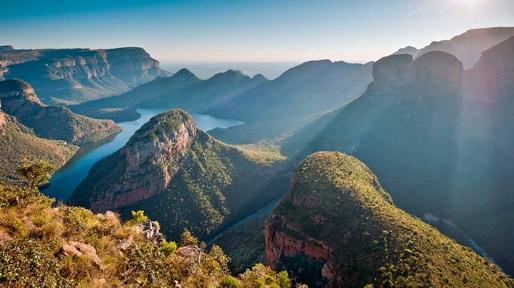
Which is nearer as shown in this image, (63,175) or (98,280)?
(98,280)

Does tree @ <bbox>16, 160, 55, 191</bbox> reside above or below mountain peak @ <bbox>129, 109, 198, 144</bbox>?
above

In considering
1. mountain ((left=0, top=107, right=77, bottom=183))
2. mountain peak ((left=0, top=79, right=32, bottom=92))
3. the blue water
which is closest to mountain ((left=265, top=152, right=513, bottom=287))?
the blue water

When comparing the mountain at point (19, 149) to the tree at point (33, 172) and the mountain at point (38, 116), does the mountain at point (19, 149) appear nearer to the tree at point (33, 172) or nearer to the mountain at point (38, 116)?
the mountain at point (38, 116)

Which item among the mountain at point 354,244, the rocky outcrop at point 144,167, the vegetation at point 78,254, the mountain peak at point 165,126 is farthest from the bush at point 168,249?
the mountain peak at point 165,126

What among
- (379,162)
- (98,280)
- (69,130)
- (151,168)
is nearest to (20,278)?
(98,280)

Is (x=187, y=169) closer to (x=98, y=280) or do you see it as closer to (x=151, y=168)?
(x=151, y=168)

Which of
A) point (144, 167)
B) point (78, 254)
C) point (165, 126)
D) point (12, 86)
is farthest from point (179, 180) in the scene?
point (12, 86)

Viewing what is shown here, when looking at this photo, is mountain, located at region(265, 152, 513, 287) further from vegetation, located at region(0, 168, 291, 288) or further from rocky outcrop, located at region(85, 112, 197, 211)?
rocky outcrop, located at region(85, 112, 197, 211)
